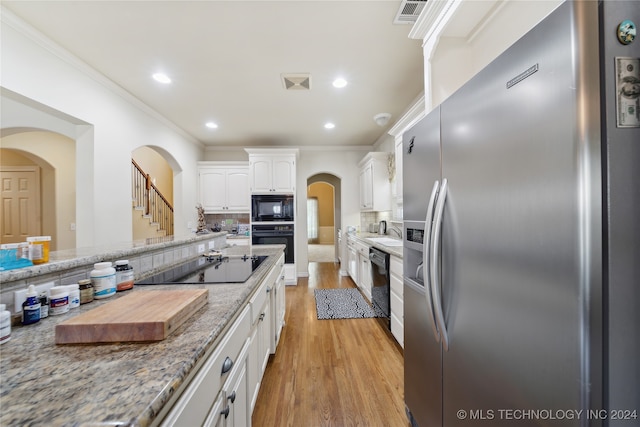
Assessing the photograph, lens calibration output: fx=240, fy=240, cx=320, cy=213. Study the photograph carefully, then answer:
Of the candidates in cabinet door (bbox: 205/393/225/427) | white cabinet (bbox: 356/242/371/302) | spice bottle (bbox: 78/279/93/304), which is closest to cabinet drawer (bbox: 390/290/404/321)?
white cabinet (bbox: 356/242/371/302)

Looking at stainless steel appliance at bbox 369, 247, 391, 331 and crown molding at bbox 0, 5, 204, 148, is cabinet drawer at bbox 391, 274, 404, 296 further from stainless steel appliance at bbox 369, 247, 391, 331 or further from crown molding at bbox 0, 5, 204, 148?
crown molding at bbox 0, 5, 204, 148

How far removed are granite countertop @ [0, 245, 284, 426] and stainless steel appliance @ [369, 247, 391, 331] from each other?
201 cm

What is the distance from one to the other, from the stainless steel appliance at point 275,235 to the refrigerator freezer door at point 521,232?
362cm

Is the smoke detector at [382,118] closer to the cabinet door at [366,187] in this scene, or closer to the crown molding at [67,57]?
the cabinet door at [366,187]

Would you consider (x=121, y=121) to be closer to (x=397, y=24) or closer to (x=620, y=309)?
(x=397, y=24)

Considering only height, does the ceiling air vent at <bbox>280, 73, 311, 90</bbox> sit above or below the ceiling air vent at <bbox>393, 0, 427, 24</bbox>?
above

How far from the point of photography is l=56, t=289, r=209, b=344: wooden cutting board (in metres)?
0.66

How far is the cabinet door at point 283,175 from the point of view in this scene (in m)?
4.52

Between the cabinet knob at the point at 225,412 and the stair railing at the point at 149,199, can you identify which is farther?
the stair railing at the point at 149,199

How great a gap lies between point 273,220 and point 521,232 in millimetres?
4070

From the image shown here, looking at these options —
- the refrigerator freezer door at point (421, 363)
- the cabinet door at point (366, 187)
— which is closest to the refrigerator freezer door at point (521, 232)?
the refrigerator freezer door at point (421, 363)

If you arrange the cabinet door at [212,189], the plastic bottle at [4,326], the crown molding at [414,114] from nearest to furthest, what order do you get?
the plastic bottle at [4,326] → the crown molding at [414,114] → the cabinet door at [212,189]

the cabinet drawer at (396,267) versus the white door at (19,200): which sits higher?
the white door at (19,200)

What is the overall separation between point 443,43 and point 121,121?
352 centimetres
